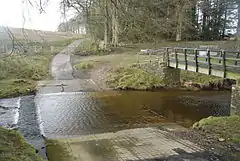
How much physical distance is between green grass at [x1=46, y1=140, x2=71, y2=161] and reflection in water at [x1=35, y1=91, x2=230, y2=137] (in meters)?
1.27

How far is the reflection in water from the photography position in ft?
36.8

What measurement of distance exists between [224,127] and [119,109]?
5388mm

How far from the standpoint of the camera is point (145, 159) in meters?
7.30

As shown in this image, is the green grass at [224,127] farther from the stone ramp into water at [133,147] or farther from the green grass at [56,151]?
the green grass at [56,151]

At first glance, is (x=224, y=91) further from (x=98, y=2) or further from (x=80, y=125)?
(x=98, y=2)

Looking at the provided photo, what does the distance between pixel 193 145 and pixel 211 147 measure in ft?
1.56

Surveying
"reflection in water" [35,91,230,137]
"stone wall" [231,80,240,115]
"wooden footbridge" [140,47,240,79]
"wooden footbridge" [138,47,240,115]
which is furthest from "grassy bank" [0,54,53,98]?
"stone wall" [231,80,240,115]

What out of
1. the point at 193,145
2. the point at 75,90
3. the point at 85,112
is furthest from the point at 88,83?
the point at 193,145

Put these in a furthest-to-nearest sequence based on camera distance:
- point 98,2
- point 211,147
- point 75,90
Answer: point 75,90 → point 211,147 → point 98,2

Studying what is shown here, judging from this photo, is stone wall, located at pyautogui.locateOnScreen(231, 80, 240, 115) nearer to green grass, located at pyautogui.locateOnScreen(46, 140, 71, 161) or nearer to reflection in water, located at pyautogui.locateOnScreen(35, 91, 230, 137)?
reflection in water, located at pyautogui.locateOnScreen(35, 91, 230, 137)

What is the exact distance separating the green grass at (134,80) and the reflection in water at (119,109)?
1254 millimetres

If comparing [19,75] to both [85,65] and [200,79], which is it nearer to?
[85,65]

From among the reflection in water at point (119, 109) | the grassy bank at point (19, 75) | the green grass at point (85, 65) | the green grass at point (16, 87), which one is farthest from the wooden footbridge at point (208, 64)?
the grassy bank at point (19, 75)

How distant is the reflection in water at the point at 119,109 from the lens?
11.2 meters
